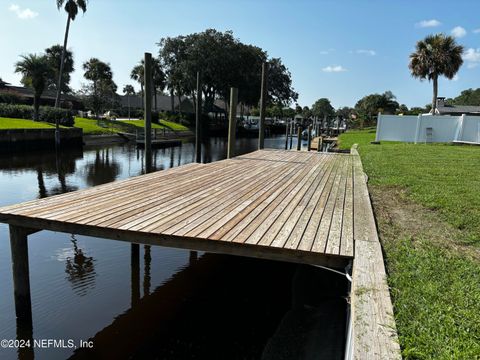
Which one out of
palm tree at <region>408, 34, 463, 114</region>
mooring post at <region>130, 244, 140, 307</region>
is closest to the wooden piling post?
mooring post at <region>130, 244, 140, 307</region>

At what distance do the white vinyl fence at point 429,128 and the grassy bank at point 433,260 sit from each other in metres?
13.8

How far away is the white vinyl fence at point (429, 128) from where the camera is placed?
20.3 m

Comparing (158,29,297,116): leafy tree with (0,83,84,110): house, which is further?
(158,29,297,116): leafy tree

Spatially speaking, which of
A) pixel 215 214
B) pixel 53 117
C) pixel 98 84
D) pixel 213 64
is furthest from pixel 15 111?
pixel 215 214

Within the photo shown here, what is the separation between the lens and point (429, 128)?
68.2ft

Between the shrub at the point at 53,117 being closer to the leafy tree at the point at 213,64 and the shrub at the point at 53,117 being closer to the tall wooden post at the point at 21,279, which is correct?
the leafy tree at the point at 213,64

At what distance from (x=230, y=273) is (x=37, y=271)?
133 inches

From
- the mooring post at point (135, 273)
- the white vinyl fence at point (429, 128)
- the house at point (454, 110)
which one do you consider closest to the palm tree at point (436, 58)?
the house at point (454, 110)

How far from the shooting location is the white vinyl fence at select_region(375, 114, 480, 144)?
2030 cm

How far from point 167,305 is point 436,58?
110ft

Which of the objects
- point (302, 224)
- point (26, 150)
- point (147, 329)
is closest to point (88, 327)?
point (147, 329)

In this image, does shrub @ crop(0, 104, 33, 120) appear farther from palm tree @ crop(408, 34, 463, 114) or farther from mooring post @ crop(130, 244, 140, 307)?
Answer: palm tree @ crop(408, 34, 463, 114)

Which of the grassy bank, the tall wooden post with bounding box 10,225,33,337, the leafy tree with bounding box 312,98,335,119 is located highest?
the leafy tree with bounding box 312,98,335,119

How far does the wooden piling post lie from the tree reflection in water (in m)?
1.11
